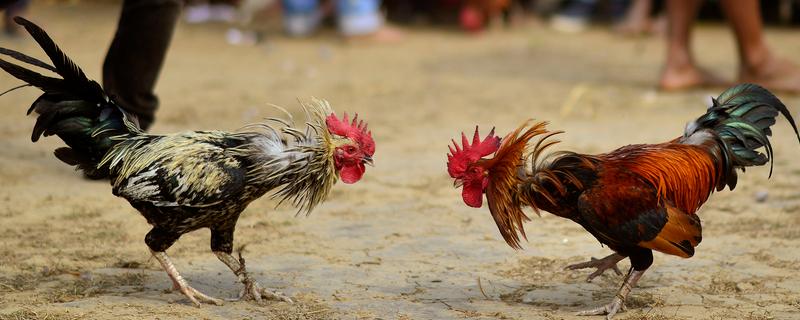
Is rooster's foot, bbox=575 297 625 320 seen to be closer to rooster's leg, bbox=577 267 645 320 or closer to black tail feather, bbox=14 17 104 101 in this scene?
rooster's leg, bbox=577 267 645 320

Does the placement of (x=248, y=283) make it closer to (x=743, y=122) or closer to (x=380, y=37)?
(x=743, y=122)

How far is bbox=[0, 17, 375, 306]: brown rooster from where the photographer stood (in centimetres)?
379

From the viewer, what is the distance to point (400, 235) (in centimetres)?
500

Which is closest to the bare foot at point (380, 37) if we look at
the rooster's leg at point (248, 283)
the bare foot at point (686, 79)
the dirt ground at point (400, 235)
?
the dirt ground at point (400, 235)

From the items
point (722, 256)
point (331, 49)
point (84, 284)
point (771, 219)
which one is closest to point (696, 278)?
point (722, 256)

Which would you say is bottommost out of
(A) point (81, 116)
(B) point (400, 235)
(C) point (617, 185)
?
(B) point (400, 235)

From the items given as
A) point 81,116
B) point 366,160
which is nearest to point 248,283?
point 366,160

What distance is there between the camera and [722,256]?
4621 mm

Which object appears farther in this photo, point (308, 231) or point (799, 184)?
point (799, 184)

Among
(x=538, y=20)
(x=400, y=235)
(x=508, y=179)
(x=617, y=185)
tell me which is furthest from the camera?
(x=538, y=20)

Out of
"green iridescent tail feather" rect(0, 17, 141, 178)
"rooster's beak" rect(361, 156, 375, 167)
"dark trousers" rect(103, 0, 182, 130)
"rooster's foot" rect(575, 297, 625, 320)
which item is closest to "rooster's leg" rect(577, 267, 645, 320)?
"rooster's foot" rect(575, 297, 625, 320)

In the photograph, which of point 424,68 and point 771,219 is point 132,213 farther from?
point 424,68

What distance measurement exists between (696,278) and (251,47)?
25.0 feet

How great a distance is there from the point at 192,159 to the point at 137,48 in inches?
79.0
